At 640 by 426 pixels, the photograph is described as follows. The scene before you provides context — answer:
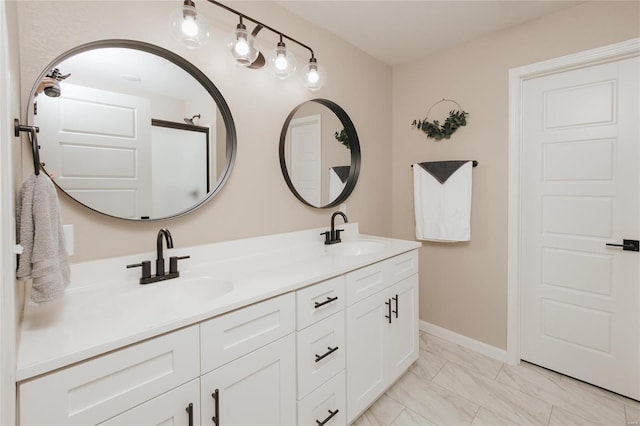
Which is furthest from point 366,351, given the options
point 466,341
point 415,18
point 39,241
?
point 415,18

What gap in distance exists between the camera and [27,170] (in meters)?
1.15

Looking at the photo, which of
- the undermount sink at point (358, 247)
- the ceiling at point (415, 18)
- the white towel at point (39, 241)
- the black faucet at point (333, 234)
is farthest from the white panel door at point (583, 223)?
the white towel at point (39, 241)

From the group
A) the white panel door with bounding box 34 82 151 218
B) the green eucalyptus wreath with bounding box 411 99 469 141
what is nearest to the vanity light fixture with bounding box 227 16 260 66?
the white panel door with bounding box 34 82 151 218

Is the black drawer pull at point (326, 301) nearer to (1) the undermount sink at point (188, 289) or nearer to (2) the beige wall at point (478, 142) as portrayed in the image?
(1) the undermount sink at point (188, 289)

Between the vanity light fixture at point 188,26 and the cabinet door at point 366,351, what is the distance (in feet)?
4.90

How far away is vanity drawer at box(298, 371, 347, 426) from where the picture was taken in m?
1.37

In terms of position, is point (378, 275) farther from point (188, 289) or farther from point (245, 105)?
point (245, 105)

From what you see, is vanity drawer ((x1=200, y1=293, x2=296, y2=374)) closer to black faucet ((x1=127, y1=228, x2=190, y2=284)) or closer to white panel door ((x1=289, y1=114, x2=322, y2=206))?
black faucet ((x1=127, y1=228, x2=190, y2=284))

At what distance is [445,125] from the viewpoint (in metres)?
2.51

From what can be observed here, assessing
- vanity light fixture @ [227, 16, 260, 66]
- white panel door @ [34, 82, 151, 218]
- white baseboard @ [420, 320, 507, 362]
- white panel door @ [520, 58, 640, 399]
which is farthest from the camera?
white baseboard @ [420, 320, 507, 362]

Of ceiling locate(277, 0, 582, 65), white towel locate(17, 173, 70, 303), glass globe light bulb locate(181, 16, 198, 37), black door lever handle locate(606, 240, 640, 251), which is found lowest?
black door lever handle locate(606, 240, 640, 251)

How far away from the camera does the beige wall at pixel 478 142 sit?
6.64ft

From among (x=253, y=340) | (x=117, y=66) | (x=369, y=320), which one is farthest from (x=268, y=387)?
(x=117, y=66)

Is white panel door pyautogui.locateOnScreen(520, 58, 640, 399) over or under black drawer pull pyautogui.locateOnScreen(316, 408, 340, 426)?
over
